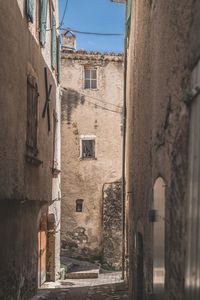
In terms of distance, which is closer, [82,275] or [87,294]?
[87,294]

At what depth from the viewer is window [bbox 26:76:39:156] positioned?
748 cm

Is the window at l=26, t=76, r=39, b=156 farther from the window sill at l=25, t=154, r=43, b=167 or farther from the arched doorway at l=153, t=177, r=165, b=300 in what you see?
the arched doorway at l=153, t=177, r=165, b=300

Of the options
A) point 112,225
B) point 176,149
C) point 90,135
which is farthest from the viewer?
point 90,135

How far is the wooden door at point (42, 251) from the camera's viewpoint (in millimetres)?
10367

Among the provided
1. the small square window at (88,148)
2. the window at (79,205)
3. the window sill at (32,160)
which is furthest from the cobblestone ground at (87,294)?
the small square window at (88,148)

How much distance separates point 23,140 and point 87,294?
188 inches

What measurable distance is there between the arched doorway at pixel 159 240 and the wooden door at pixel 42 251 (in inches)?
255

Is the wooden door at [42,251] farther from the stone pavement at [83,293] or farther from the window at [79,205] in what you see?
the window at [79,205]

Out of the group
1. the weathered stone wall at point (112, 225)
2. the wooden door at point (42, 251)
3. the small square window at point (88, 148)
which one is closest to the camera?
the wooden door at point (42, 251)

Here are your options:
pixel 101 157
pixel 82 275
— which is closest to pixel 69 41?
pixel 101 157

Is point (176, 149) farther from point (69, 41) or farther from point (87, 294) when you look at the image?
point (69, 41)

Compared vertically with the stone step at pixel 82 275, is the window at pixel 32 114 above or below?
above

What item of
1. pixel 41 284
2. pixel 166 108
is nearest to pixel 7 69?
pixel 166 108

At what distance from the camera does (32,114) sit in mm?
7836
